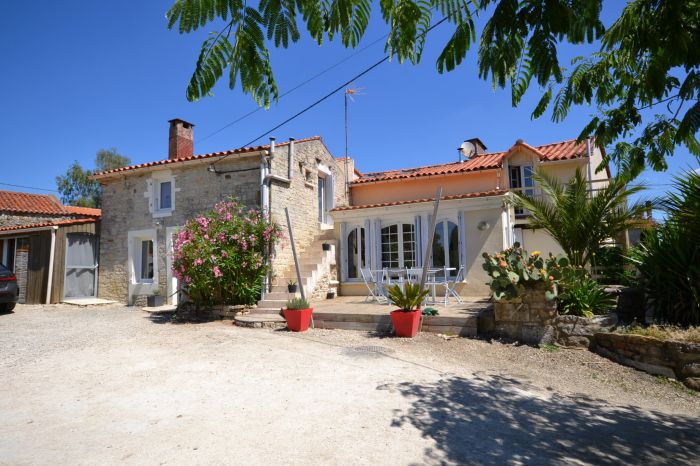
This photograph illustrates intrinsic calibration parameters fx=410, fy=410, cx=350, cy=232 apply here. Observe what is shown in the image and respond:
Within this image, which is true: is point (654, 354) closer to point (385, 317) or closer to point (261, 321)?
point (385, 317)

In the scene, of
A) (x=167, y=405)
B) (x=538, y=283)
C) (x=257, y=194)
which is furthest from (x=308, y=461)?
(x=257, y=194)

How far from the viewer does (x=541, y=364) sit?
18.9 feet

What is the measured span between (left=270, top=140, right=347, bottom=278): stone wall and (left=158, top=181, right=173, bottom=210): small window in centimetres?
388

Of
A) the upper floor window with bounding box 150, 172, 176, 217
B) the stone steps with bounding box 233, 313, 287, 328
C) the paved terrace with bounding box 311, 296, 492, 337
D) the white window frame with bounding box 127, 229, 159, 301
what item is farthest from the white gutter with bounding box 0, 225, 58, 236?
the paved terrace with bounding box 311, 296, 492, 337

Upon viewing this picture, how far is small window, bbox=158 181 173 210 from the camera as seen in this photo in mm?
12898

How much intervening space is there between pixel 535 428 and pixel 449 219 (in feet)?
26.9

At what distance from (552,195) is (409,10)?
21.8ft

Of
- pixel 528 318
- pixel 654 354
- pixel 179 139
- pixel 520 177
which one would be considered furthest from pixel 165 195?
pixel 520 177

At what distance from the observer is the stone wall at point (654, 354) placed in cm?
497

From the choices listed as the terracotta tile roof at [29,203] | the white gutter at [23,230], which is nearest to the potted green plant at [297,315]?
the white gutter at [23,230]

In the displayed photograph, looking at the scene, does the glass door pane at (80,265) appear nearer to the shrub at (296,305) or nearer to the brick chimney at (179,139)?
the brick chimney at (179,139)

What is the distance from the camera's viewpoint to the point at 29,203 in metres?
19.7

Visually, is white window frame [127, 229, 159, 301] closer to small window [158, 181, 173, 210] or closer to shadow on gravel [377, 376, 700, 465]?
small window [158, 181, 173, 210]

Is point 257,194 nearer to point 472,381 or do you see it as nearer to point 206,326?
point 206,326
